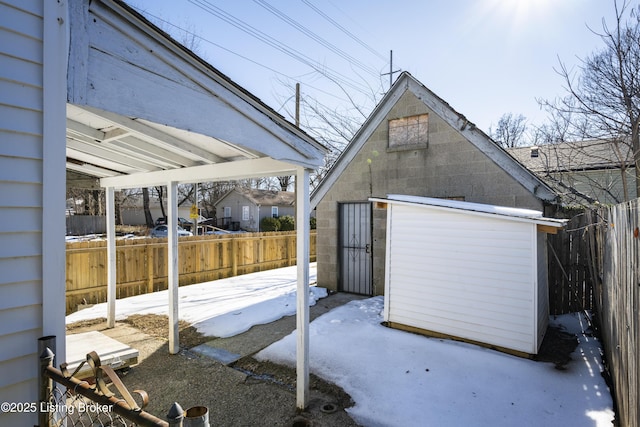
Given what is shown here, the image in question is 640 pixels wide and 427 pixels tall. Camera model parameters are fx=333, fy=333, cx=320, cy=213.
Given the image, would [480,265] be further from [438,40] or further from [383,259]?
[438,40]

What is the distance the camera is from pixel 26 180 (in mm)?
1805

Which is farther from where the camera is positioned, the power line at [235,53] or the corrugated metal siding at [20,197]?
the power line at [235,53]

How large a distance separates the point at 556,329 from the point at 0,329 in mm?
7202

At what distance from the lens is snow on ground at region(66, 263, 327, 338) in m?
6.17

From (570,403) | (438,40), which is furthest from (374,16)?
(570,403)

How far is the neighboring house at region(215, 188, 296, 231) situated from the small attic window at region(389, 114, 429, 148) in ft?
85.6

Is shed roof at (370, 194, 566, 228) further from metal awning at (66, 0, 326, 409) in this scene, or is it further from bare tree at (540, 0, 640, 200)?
metal awning at (66, 0, 326, 409)

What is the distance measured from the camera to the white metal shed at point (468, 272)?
472cm

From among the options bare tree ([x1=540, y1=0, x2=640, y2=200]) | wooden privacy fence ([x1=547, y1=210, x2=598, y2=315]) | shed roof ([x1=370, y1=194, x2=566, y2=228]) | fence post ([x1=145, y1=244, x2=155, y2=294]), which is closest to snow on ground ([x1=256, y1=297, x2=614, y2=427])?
wooden privacy fence ([x1=547, y1=210, x2=598, y2=315])

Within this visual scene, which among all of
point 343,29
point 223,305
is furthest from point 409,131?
point 343,29

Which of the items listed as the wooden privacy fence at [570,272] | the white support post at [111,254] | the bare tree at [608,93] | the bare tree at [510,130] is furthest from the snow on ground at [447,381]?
the bare tree at [510,130]

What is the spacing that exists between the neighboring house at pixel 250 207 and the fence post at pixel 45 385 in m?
31.2

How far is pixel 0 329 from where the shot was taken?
1725 millimetres

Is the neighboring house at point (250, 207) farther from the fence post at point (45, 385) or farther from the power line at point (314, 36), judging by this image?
the fence post at point (45, 385)
